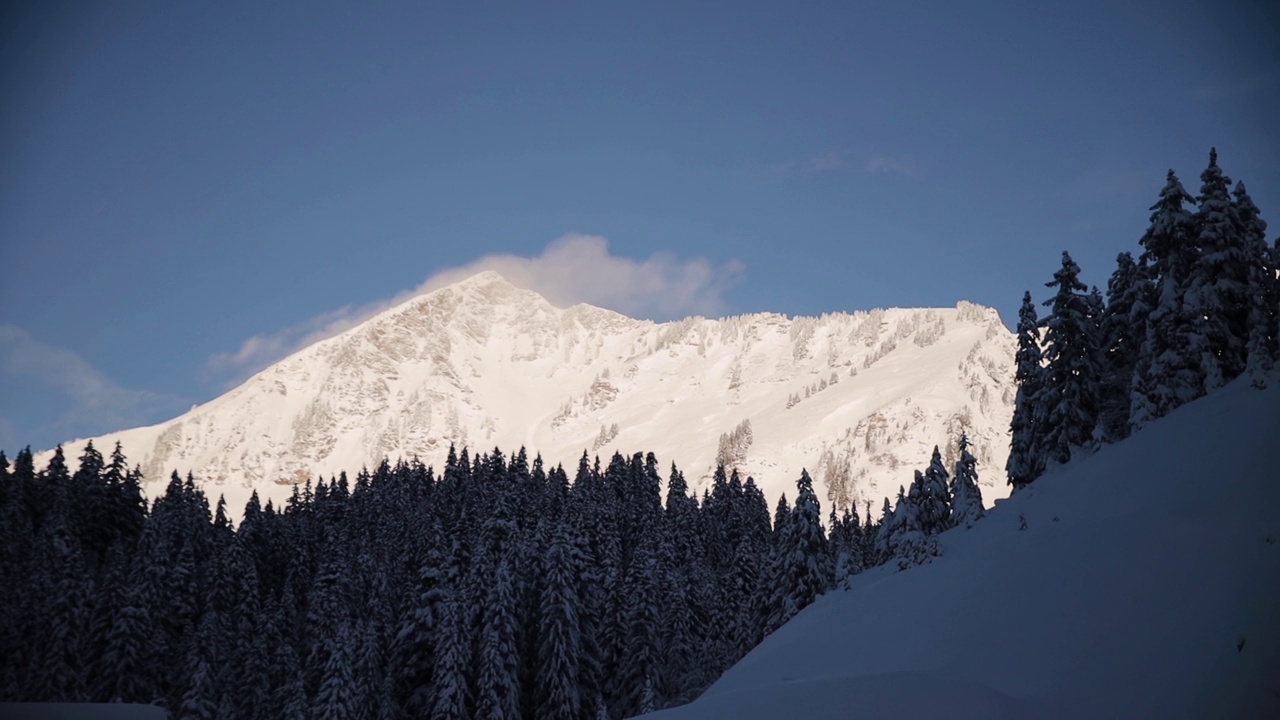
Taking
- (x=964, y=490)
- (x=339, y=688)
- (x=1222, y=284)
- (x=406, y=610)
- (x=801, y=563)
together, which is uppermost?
(x=1222, y=284)

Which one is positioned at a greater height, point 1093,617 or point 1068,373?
point 1068,373

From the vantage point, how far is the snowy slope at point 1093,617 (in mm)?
13367

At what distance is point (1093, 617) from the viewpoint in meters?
15.8

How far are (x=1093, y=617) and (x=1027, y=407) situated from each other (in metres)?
29.0

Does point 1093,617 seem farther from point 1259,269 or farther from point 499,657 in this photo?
point 499,657

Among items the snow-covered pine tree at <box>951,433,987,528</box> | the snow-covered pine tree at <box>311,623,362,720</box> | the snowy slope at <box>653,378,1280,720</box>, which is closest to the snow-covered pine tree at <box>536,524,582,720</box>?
the snow-covered pine tree at <box>311,623,362,720</box>

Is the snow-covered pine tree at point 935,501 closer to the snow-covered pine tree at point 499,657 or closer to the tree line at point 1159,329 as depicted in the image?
the tree line at point 1159,329

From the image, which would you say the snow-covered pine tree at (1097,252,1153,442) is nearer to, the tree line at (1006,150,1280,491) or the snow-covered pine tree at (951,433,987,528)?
the tree line at (1006,150,1280,491)


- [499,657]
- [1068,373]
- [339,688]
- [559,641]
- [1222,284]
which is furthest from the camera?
[559,641]

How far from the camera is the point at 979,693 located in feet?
45.8

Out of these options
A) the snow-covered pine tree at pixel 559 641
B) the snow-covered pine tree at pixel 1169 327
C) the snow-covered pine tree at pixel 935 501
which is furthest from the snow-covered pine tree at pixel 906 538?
the snow-covered pine tree at pixel 559 641

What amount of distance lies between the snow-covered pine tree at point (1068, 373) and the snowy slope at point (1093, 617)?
13821 millimetres

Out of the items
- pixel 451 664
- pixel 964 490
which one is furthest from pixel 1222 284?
pixel 451 664

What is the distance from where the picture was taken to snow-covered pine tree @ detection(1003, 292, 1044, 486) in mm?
40750
